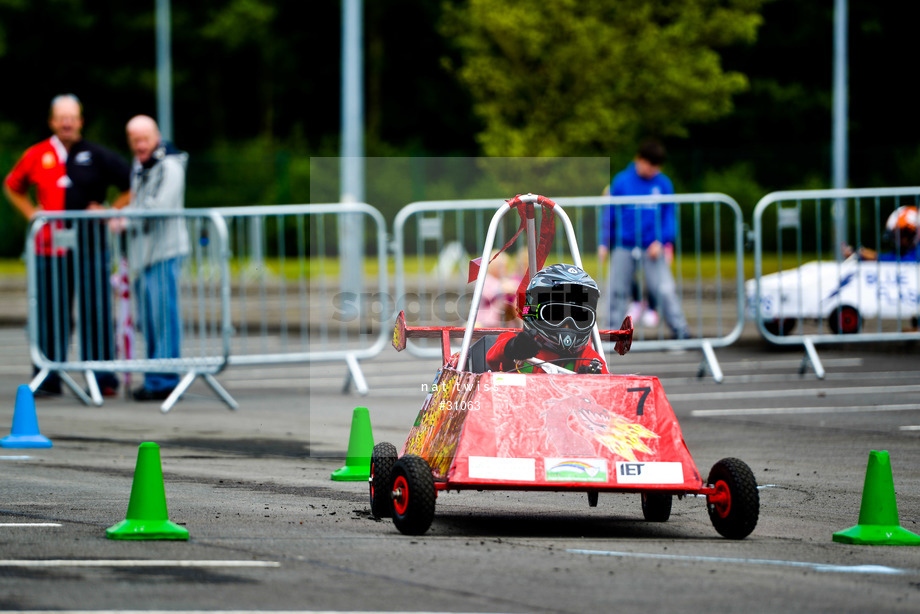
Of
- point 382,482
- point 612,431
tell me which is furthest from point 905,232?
point 382,482

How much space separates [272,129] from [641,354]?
41.2m

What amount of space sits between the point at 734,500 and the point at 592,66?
29.2 metres

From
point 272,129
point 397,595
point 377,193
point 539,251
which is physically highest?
point 272,129

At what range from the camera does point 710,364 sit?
41.6 feet

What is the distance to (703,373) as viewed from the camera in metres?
13.0

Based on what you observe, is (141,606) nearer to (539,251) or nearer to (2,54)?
(539,251)

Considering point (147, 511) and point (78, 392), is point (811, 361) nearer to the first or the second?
point (78, 392)

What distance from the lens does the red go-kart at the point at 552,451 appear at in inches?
237

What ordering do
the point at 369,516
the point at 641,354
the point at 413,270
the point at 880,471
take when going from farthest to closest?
1. the point at 413,270
2. the point at 641,354
3. the point at 369,516
4. the point at 880,471

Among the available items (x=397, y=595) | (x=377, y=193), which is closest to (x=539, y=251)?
(x=397, y=595)

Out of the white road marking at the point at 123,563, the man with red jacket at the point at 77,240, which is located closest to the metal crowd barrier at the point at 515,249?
the man with red jacket at the point at 77,240

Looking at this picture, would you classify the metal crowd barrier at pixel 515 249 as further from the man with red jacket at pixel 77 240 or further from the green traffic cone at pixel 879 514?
the green traffic cone at pixel 879 514

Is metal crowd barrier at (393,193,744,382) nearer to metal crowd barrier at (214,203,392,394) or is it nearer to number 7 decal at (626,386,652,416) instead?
metal crowd barrier at (214,203,392,394)

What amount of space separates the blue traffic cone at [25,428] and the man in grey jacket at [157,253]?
2.52 meters
